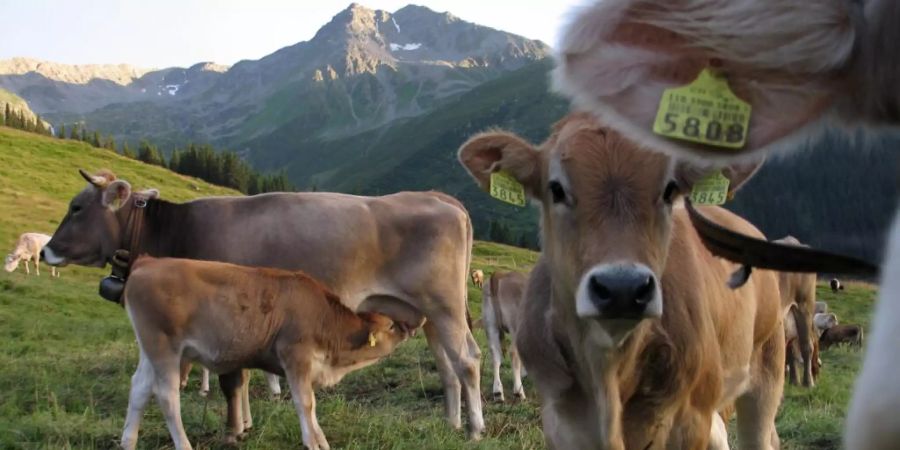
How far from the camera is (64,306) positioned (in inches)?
919

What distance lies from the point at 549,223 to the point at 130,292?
14.9 ft

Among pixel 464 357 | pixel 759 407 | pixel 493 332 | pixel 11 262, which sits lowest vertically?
pixel 11 262

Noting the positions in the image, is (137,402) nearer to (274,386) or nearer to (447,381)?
(274,386)

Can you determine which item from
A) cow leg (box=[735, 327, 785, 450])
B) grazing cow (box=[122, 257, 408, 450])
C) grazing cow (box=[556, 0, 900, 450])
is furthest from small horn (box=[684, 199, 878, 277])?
grazing cow (box=[122, 257, 408, 450])

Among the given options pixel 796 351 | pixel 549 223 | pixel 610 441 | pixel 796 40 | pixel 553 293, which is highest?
pixel 796 40

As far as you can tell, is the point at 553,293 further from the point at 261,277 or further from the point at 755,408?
the point at 261,277

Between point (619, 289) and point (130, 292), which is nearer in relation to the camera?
point (619, 289)

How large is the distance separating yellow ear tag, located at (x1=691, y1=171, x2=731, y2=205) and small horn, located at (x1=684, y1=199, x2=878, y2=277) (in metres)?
1.45

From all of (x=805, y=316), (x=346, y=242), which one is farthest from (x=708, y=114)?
(x=805, y=316)

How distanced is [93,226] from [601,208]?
827cm

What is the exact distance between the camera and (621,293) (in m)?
3.42

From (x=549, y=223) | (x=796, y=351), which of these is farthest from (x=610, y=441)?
(x=796, y=351)

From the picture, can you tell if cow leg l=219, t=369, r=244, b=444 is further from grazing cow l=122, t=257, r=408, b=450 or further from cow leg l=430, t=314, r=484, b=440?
cow leg l=430, t=314, r=484, b=440

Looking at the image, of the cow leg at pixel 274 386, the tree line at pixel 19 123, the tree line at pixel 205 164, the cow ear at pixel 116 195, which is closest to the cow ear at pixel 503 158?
the cow leg at pixel 274 386
